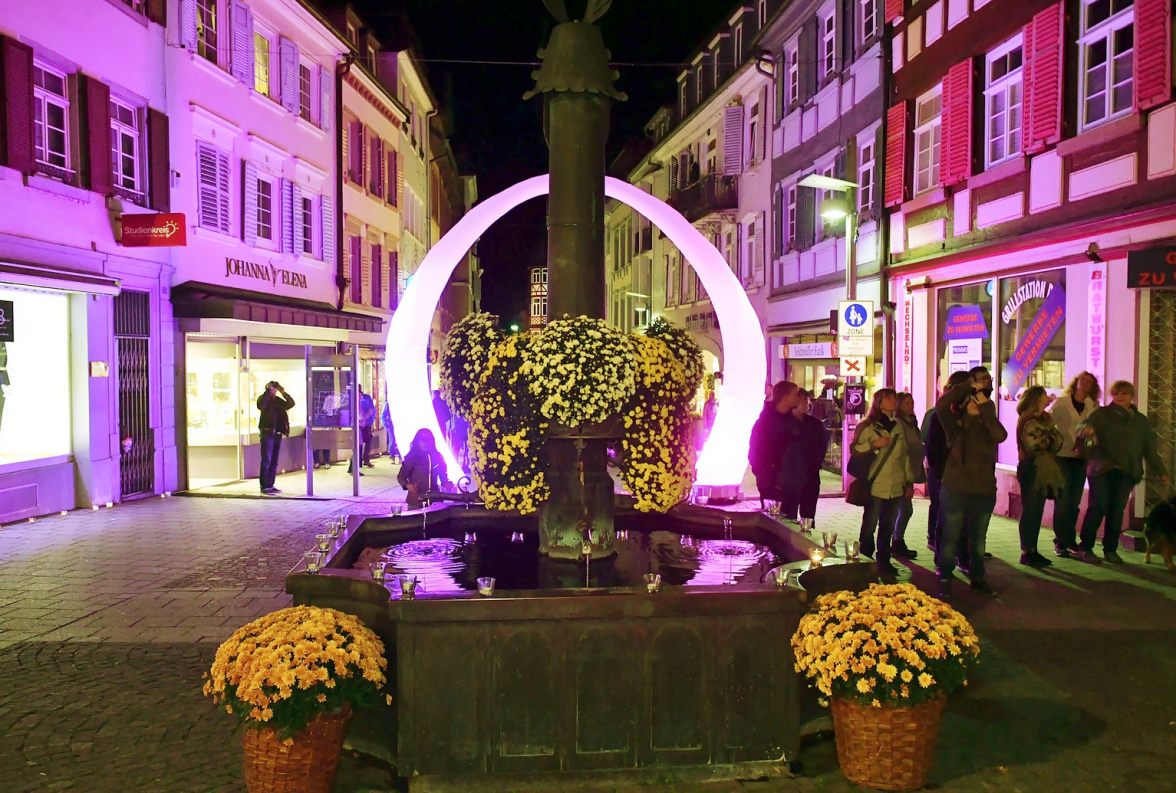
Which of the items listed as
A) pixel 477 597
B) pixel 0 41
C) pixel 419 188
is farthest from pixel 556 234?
pixel 419 188

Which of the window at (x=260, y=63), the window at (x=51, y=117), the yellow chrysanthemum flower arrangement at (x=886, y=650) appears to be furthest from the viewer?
the window at (x=260, y=63)

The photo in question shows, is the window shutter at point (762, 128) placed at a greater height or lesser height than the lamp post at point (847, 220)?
greater

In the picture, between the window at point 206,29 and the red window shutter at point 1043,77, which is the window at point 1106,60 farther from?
the window at point 206,29

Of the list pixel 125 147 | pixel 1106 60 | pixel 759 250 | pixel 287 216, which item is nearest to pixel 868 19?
pixel 1106 60

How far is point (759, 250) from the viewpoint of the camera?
Answer: 24.2m

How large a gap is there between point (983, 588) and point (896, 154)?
9.71 meters

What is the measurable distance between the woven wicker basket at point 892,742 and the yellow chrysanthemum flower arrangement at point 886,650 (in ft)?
0.21

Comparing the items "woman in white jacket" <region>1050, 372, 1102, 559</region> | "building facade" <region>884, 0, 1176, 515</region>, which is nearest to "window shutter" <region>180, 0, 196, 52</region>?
"building facade" <region>884, 0, 1176, 515</region>

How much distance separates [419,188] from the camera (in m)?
33.7

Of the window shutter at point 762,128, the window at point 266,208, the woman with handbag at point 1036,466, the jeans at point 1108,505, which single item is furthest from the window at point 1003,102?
the window at point 266,208

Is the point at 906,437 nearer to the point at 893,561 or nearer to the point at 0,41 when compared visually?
the point at 893,561

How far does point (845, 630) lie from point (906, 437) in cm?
488

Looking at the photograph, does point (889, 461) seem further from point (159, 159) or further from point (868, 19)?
point (159, 159)

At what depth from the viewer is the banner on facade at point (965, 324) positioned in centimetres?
1368
